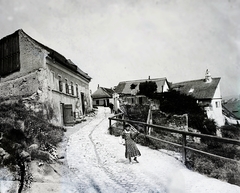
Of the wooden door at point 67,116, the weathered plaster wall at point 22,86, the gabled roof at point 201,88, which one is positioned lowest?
the wooden door at point 67,116

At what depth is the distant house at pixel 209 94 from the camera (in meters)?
25.1

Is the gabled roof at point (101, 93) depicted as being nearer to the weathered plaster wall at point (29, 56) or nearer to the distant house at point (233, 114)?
the distant house at point (233, 114)

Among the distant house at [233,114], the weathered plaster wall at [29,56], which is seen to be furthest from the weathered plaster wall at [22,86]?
the distant house at [233,114]

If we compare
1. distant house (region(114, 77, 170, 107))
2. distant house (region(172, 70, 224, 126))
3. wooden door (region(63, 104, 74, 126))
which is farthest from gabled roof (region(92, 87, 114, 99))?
wooden door (region(63, 104, 74, 126))

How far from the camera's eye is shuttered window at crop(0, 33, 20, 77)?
25.1 feet

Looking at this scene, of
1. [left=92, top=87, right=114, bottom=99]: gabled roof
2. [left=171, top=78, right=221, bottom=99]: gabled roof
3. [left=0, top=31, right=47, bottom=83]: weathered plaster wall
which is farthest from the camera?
[left=92, top=87, right=114, bottom=99]: gabled roof

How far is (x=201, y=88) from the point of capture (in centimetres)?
2792

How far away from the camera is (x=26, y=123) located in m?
6.33

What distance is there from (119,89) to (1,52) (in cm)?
3175

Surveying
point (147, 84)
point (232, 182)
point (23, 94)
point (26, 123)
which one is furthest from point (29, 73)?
point (147, 84)

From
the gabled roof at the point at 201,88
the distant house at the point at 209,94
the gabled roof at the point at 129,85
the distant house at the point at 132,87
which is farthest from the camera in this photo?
the gabled roof at the point at 129,85

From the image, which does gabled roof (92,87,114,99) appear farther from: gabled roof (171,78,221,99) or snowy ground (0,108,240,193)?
snowy ground (0,108,240,193)

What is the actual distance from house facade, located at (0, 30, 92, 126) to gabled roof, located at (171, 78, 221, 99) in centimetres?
1835

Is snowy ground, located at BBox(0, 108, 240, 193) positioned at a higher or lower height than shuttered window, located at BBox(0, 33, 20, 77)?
lower
